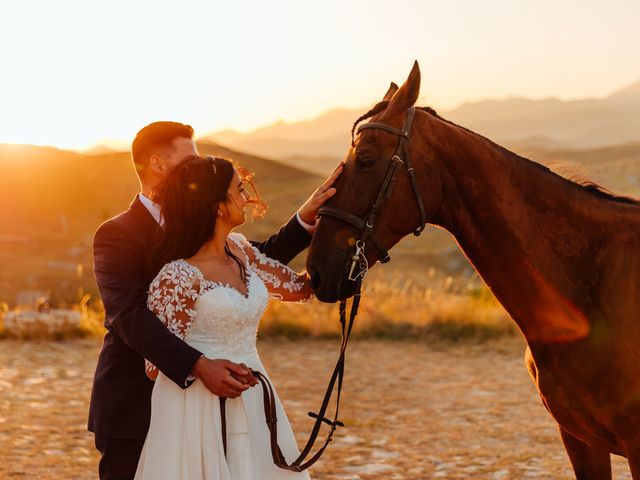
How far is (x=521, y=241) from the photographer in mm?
2844

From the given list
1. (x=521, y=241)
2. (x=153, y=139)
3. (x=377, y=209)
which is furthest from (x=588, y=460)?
(x=153, y=139)

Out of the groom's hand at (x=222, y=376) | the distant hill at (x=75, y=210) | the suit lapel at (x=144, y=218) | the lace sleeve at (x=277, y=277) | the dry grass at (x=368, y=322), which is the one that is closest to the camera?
the groom's hand at (x=222, y=376)

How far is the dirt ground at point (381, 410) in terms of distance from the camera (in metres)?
5.59

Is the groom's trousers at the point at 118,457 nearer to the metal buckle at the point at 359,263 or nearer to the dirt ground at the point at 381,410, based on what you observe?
the metal buckle at the point at 359,263

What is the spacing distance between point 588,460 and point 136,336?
192 cm

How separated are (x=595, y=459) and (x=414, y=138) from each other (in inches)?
60.7

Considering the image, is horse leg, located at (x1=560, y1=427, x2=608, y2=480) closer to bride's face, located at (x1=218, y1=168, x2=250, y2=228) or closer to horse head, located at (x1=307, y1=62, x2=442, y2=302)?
horse head, located at (x1=307, y1=62, x2=442, y2=302)

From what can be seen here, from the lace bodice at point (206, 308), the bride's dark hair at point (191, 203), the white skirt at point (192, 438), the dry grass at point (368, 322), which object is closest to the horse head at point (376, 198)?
the lace bodice at point (206, 308)

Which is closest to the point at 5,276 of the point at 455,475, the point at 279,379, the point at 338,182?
the point at 279,379

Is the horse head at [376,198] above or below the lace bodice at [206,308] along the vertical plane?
above

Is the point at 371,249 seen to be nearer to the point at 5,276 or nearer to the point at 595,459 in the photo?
the point at 595,459

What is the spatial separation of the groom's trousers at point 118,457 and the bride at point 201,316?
116 millimetres

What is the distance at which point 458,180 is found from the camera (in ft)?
9.45

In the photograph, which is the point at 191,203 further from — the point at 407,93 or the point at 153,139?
the point at 407,93
